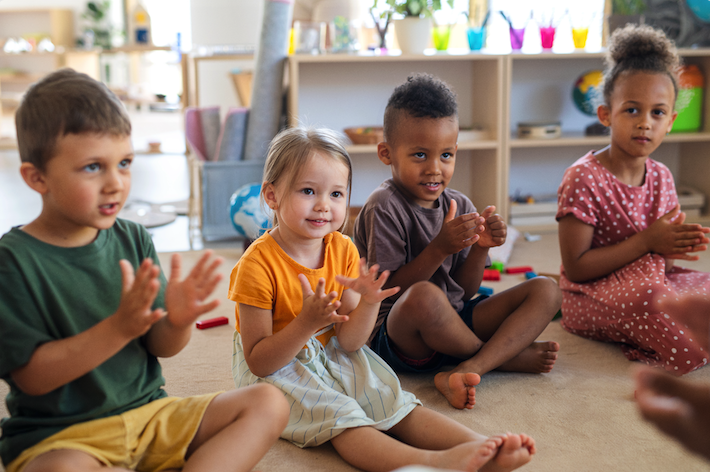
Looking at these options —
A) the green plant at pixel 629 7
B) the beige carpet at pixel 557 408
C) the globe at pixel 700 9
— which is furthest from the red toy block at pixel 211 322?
the globe at pixel 700 9

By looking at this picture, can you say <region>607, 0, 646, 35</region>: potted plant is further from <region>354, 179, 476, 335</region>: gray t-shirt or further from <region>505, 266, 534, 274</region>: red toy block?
<region>354, 179, 476, 335</region>: gray t-shirt

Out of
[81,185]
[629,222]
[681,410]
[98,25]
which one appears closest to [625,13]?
[629,222]

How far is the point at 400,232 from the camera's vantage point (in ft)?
4.08

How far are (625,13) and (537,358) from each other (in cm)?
215

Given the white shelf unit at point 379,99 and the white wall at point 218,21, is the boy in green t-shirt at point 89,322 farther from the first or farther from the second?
the white wall at point 218,21

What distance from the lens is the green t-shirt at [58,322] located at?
75 cm

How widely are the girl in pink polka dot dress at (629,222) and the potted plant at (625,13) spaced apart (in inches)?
54.7

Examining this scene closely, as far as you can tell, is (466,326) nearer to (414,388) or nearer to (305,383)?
(414,388)

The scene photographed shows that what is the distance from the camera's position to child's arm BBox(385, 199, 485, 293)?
113 centimetres

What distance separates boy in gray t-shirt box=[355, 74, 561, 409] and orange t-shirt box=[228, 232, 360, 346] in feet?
0.57

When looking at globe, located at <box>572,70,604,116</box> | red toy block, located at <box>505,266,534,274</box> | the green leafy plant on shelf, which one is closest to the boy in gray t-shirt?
red toy block, located at <box>505,266,534,274</box>

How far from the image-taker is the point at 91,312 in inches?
32.0

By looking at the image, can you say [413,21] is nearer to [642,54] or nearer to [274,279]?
[642,54]

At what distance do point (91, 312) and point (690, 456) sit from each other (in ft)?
2.96
